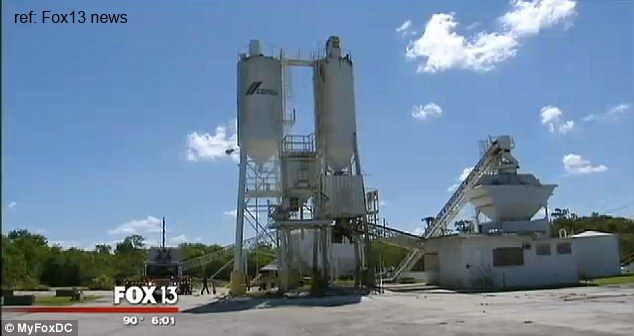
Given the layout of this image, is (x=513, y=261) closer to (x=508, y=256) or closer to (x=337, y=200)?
(x=508, y=256)

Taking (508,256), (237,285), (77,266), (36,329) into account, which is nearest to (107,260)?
(77,266)

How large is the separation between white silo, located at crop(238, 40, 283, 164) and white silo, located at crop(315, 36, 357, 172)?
129 inches

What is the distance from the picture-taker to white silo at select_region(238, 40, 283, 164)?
41469mm

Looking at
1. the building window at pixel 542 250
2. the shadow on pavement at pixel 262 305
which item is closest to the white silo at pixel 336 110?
the shadow on pavement at pixel 262 305

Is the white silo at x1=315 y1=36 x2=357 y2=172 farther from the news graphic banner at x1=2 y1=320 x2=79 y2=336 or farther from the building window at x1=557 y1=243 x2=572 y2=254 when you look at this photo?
the news graphic banner at x1=2 y1=320 x2=79 y2=336

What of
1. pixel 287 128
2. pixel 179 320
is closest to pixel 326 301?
pixel 179 320

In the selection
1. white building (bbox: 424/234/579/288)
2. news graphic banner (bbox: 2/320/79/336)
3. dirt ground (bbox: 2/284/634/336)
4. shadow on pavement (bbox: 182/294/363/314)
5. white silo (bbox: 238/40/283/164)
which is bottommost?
shadow on pavement (bbox: 182/294/363/314)

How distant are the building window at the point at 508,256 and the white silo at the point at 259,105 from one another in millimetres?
16106

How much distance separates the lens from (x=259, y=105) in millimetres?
41719

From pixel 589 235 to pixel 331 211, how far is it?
78.1 ft

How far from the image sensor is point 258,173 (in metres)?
42.8

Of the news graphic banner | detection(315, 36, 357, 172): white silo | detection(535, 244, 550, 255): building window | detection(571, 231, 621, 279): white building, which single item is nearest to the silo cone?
detection(315, 36, 357, 172): white silo

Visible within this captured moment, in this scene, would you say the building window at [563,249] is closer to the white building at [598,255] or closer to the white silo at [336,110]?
the white building at [598,255]

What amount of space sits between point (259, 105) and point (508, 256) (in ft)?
62.8
